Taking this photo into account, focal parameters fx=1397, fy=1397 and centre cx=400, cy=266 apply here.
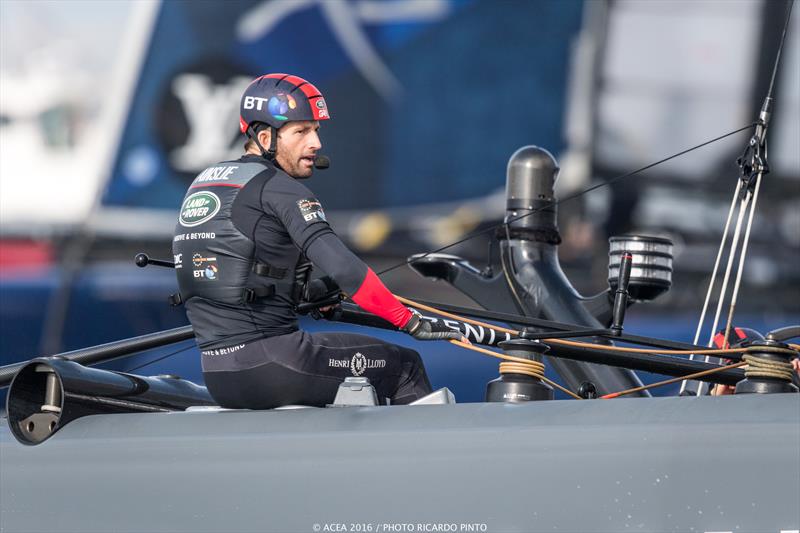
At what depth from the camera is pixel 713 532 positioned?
139 inches

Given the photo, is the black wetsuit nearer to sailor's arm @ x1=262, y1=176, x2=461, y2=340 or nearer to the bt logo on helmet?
sailor's arm @ x1=262, y1=176, x2=461, y2=340

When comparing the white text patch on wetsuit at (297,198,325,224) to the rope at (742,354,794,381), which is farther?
the white text patch on wetsuit at (297,198,325,224)

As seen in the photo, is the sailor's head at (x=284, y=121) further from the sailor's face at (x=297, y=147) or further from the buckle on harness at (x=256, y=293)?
the buckle on harness at (x=256, y=293)

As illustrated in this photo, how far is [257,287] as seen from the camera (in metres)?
4.27

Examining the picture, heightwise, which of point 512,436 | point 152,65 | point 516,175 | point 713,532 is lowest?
point 713,532

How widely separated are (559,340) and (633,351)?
0.78 feet

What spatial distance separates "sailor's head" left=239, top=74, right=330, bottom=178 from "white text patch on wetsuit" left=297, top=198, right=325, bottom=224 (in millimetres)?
296

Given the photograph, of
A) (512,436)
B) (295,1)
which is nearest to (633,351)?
(512,436)

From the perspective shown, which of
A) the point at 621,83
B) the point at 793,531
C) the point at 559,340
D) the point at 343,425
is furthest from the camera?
the point at 621,83

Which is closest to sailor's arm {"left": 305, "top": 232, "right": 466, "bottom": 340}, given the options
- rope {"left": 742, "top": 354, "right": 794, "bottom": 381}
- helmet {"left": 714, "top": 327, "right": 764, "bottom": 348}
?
rope {"left": 742, "top": 354, "right": 794, "bottom": 381}

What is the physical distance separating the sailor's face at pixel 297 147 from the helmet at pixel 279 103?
32 mm

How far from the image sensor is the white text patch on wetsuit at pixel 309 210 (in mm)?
4184

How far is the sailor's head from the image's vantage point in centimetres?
450

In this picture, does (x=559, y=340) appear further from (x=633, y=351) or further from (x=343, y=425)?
(x=343, y=425)
